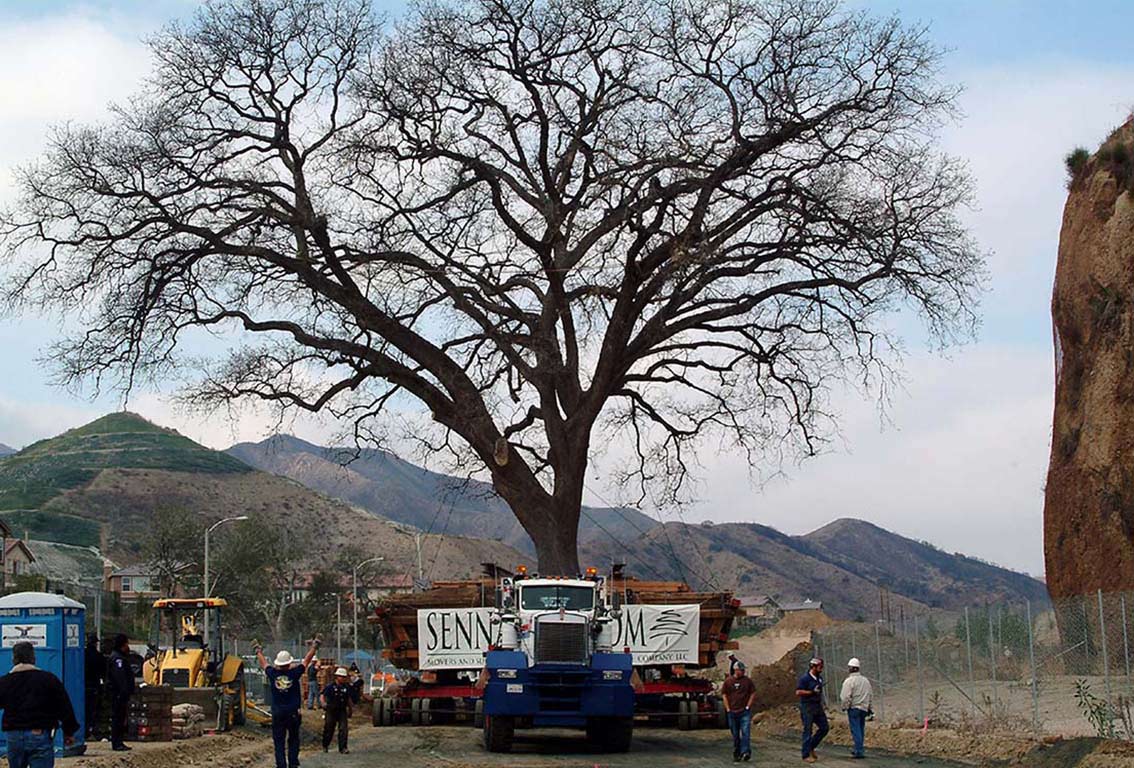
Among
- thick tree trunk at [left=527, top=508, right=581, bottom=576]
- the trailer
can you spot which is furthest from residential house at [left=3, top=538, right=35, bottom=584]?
the trailer

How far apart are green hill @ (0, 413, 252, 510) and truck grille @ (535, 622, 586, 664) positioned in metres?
129

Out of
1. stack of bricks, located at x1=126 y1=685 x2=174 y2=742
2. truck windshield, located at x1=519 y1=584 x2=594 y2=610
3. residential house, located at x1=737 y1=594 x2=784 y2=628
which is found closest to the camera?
stack of bricks, located at x1=126 y1=685 x2=174 y2=742

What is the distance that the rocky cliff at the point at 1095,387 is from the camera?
3525cm

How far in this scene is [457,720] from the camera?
31.8 m

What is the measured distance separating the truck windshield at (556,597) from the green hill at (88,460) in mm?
127266

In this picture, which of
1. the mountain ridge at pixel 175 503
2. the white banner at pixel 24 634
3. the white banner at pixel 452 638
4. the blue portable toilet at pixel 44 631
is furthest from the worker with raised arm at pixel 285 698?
the mountain ridge at pixel 175 503

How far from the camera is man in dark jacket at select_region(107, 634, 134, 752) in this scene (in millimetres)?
24422

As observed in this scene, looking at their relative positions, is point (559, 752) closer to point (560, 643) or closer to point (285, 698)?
point (560, 643)

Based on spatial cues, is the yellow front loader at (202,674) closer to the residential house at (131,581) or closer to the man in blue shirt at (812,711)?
the man in blue shirt at (812,711)

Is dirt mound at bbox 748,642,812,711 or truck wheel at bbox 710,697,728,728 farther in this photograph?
dirt mound at bbox 748,642,812,711

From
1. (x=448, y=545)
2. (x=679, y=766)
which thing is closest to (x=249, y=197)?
(x=679, y=766)

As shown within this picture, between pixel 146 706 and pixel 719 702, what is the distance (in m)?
11.9

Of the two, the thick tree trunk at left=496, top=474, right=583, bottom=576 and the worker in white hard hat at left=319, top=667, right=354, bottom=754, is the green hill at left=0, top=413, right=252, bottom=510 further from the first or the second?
the worker in white hard hat at left=319, top=667, right=354, bottom=754

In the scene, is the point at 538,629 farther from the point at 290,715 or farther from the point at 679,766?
the point at 290,715
